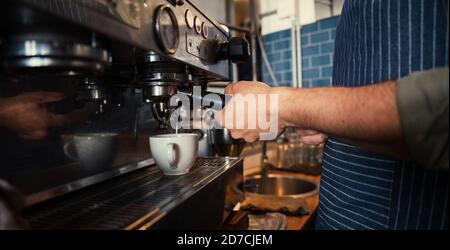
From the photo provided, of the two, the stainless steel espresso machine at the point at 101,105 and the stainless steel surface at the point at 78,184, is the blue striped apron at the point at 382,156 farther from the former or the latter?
the stainless steel surface at the point at 78,184

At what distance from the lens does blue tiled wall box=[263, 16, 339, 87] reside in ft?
5.30

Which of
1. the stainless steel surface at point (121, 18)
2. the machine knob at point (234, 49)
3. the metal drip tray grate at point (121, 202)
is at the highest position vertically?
the machine knob at point (234, 49)

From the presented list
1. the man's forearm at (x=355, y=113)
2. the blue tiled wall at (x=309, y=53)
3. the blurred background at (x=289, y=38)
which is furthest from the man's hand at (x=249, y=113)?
the blue tiled wall at (x=309, y=53)

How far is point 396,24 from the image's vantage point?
44 cm

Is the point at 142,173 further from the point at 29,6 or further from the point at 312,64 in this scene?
the point at 312,64

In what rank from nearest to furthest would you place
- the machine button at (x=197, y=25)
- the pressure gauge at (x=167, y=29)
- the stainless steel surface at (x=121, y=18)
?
the stainless steel surface at (x=121, y=18)
the pressure gauge at (x=167, y=29)
the machine button at (x=197, y=25)

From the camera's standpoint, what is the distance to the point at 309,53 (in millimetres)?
1685

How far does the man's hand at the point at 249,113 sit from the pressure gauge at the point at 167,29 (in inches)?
5.0

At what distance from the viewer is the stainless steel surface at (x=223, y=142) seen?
844 millimetres

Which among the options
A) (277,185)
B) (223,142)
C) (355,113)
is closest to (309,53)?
(277,185)

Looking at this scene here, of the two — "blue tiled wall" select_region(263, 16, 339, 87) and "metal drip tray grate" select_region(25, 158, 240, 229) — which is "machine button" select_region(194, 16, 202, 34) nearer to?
"metal drip tray grate" select_region(25, 158, 240, 229)

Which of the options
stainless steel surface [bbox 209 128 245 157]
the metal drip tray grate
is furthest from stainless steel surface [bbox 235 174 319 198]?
the metal drip tray grate

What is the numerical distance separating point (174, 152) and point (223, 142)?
32 cm

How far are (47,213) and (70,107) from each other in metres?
0.19
